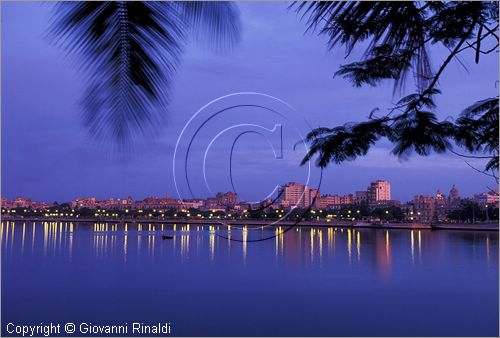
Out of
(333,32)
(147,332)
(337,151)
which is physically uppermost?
(333,32)

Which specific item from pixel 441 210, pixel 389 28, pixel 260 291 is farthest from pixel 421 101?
pixel 441 210

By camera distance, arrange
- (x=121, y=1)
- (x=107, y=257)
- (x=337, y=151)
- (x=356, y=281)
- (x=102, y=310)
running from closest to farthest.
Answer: (x=121, y=1), (x=337, y=151), (x=102, y=310), (x=356, y=281), (x=107, y=257)

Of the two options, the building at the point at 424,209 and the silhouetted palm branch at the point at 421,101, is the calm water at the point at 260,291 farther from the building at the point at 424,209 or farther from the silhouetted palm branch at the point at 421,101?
the building at the point at 424,209

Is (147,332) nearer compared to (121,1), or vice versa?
(121,1)

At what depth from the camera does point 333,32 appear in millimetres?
1156

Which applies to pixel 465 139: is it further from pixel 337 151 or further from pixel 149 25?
pixel 149 25

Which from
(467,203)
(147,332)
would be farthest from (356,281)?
(467,203)

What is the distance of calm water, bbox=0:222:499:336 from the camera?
20.9 metres

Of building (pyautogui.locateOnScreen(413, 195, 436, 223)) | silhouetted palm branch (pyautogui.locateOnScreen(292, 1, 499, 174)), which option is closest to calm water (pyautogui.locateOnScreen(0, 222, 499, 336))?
silhouetted palm branch (pyautogui.locateOnScreen(292, 1, 499, 174))

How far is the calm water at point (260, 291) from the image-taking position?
20906mm

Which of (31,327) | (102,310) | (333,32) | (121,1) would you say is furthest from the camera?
(102,310)

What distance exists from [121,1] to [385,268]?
1469 inches

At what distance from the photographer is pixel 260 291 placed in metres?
27.2

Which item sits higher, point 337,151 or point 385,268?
point 337,151
